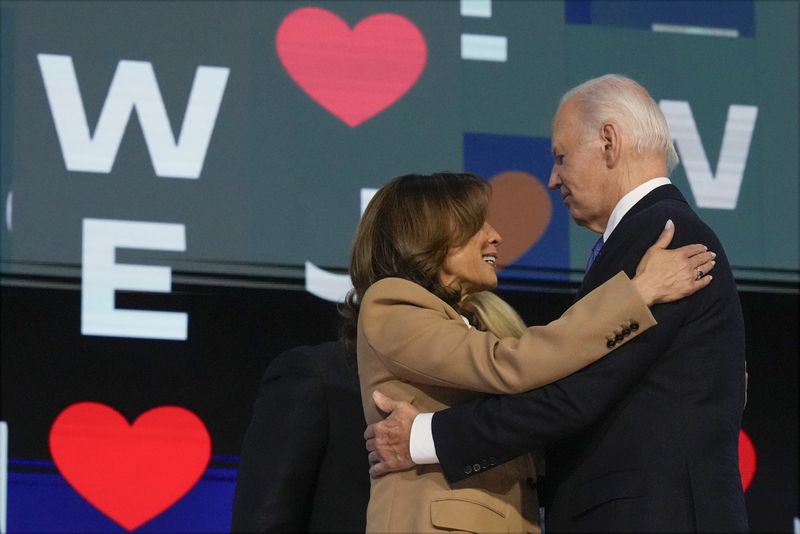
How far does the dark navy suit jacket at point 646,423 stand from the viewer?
2232 millimetres

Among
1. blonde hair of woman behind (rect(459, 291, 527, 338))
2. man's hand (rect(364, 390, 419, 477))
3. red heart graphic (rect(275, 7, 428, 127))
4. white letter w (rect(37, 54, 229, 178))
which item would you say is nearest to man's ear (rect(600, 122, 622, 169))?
blonde hair of woman behind (rect(459, 291, 527, 338))

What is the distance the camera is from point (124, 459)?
3617 millimetres

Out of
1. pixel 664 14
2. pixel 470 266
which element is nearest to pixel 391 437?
pixel 470 266

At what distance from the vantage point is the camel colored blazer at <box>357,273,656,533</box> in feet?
7.43

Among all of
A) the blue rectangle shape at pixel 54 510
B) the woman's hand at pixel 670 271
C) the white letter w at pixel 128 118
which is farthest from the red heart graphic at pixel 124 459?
the woman's hand at pixel 670 271

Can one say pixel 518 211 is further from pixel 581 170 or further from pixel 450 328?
pixel 450 328

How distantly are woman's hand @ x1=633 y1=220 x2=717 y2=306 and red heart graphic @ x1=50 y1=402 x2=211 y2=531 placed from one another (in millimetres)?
1784

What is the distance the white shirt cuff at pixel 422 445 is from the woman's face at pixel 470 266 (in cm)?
34

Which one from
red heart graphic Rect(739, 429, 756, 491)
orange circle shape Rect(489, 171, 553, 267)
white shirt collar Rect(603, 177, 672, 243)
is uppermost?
white shirt collar Rect(603, 177, 672, 243)

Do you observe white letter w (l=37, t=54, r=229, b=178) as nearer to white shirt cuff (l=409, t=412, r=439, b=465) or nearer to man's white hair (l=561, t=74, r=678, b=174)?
man's white hair (l=561, t=74, r=678, b=174)

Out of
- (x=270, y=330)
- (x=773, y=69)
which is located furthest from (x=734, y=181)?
(x=270, y=330)

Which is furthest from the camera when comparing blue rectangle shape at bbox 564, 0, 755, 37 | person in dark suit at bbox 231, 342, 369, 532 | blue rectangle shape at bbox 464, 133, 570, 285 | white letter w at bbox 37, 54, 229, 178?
blue rectangle shape at bbox 564, 0, 755, 37

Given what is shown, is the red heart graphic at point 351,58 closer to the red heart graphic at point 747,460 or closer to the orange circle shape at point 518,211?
the orange circle shape at point 518,211

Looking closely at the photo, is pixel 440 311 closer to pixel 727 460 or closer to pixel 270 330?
pixel 727 460
